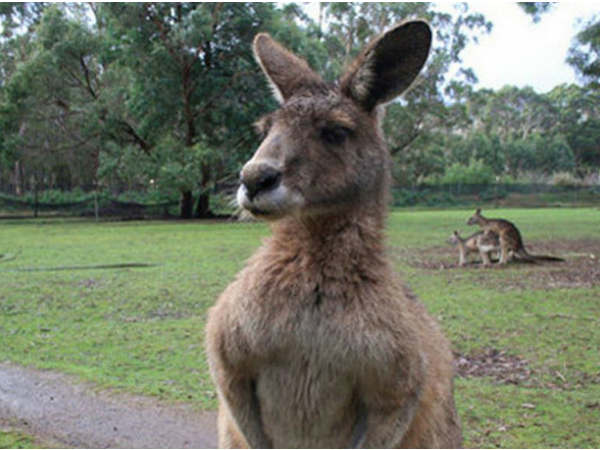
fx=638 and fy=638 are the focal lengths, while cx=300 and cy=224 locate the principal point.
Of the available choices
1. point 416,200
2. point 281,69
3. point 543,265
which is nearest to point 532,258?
point 543,265

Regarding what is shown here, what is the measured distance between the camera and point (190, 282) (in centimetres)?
906

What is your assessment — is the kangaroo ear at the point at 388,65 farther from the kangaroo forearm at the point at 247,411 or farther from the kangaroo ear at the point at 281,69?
the kangaroo forearm at the point at 247,411

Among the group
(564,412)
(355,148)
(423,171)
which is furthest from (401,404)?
(423,171)

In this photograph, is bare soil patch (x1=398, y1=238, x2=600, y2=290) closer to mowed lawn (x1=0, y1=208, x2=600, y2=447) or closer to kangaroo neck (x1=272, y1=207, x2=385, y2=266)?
mowed lawn (x1=0, y1=208, x2=600, y2=447)

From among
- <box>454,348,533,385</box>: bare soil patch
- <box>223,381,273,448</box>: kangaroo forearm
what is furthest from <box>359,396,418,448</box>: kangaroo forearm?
<box>454,348,533,385</box>: bare soil patch

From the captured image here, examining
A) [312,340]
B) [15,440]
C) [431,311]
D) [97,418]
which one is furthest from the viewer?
[431,311]

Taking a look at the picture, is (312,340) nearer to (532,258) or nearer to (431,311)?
(431,311)

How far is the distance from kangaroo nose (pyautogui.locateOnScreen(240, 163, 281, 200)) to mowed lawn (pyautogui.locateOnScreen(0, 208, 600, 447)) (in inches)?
25.6

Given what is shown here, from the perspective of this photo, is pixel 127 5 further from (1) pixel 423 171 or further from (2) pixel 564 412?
(1) pixel 423 171

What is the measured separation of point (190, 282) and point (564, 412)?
6.04m

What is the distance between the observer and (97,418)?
396 centimetres

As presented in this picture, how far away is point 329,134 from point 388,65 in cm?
30

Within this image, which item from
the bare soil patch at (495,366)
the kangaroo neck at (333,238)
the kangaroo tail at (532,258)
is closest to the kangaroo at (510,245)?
the kangaroo tail at (532,258)

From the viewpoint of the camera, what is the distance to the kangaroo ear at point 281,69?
2209mm
